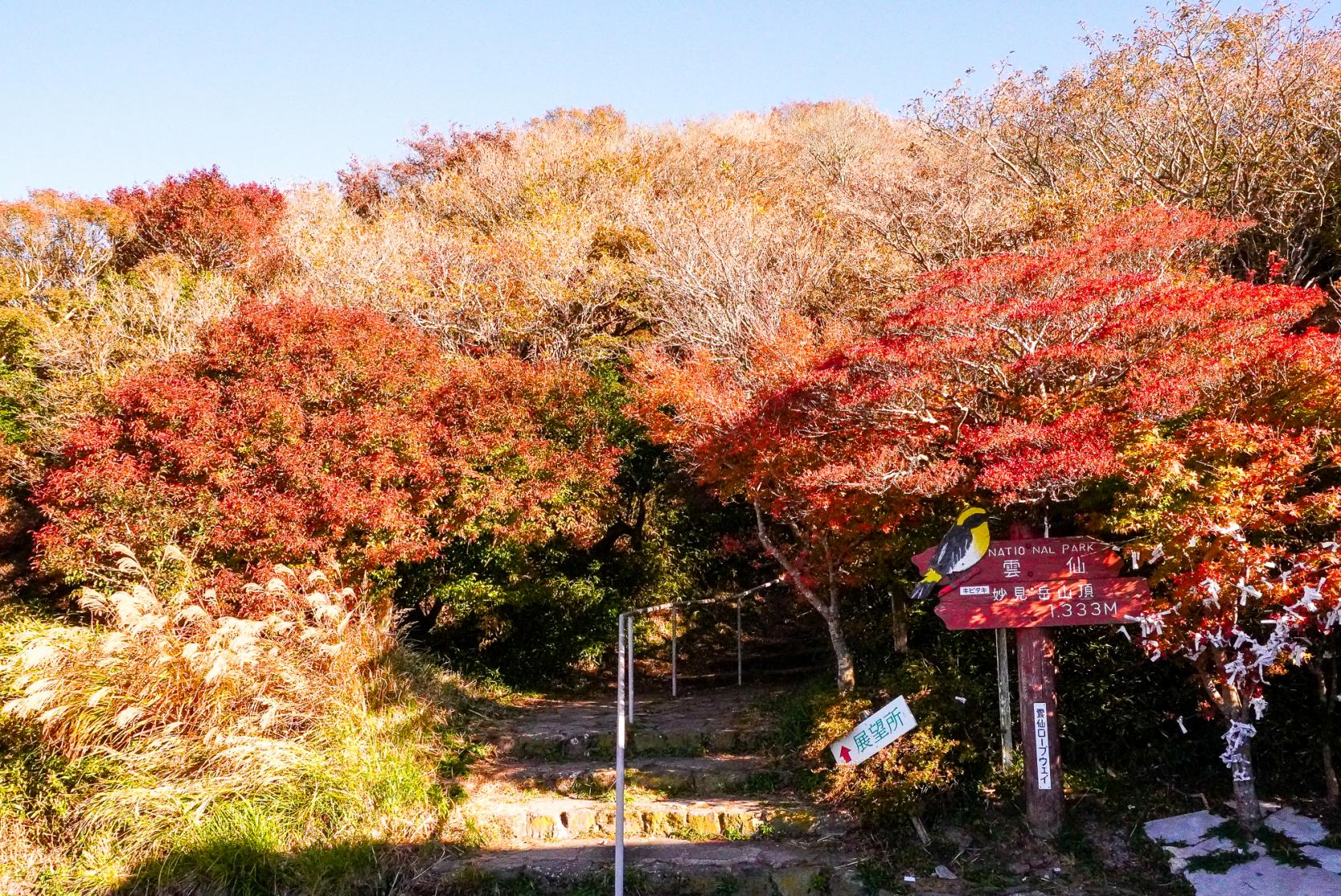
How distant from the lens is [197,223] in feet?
53.0

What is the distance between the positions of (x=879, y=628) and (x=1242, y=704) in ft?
11.0

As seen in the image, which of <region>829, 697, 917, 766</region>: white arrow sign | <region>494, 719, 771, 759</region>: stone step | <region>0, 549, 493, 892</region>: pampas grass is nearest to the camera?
<region>829, 697, 917, 766</region>: white arrow sign

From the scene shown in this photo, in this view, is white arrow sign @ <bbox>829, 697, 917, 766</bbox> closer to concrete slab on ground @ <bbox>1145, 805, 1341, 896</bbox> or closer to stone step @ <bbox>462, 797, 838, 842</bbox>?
stone step @ <bbox>462, 797, 838, 842</bbox>

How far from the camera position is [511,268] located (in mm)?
13930

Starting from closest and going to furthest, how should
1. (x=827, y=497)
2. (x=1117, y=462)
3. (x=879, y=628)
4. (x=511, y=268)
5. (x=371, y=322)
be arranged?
1. (x=1117, y=462)
2. (x=827, y=497)
3. (x=879, y=628)
4. (x=371, y=322)
5. (x=511, y=268)

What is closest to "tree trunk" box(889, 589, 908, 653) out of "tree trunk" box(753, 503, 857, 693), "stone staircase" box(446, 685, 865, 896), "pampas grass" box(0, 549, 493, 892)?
"tree trunk" box(753, 503, 857, 693)

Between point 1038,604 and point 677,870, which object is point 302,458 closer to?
point 677,870

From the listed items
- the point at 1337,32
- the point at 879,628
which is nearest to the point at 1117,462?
the point at 879,628

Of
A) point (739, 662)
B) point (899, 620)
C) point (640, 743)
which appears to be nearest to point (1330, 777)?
point (899, 620)

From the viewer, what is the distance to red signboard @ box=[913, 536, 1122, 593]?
5805 mm

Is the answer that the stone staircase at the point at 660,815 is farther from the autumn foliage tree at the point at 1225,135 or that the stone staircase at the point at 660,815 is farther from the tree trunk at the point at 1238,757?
the autumn foliage tree at the point at 1225,135

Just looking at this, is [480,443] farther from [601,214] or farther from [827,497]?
[601,214]

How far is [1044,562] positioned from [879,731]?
160 cm

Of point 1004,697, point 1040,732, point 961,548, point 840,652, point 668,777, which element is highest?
point 961,548
